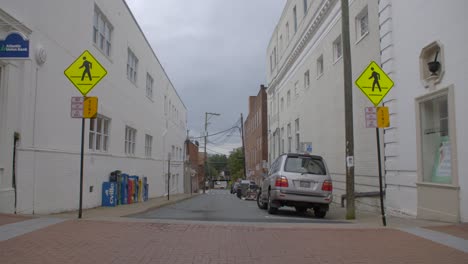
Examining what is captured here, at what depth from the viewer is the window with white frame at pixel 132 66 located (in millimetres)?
22062

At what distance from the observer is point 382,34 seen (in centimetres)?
1362

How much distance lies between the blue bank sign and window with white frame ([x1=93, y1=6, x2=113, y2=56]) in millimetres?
6730

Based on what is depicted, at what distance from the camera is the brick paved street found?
6621mm

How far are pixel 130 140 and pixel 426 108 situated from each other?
14.7 meters

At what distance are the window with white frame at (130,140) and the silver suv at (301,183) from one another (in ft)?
33.6

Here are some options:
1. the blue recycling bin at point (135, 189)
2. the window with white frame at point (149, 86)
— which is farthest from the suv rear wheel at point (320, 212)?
the window with white frame at point (149, 86)

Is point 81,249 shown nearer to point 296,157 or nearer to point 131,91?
point 296,157

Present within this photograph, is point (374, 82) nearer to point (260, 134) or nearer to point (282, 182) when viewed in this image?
point (282, 182)

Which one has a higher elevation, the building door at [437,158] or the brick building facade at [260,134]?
the brick building facade at [260,134]

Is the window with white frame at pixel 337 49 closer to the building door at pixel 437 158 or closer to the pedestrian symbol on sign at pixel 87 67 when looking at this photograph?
the building door at pixel 437 158

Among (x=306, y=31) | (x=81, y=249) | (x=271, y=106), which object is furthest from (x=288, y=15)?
(x=81, y=249)

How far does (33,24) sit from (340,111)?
39.4ft

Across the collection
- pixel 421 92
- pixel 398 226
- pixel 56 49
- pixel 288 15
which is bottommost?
pixel 398 226

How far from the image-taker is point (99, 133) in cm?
1684
